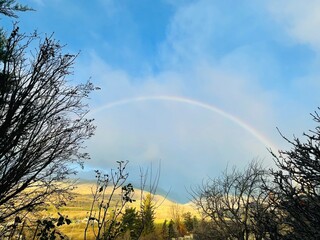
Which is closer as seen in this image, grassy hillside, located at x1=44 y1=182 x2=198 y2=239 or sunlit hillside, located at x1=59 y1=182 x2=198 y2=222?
sunlit hillside, located at x1=59 y1=182 x2=198 y2=222

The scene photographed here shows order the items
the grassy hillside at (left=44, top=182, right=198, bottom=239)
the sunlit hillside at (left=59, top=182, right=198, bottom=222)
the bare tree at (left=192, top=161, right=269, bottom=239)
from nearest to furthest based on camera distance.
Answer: the sunlit hillside at (left=59, top=182, right=198, bottom=222), the grassy hillside at (left=44, top=182, right=198, bottom=239), the bare tree at (left=192, top=161, right=269, bottom=239)

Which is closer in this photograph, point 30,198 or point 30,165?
point 30,165

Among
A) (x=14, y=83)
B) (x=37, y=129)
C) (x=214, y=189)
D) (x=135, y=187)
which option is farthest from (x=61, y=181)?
(x=214, y=189)

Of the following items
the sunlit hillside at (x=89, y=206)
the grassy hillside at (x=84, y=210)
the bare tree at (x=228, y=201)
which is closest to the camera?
the sunlit hillside at (x=89, y=206)

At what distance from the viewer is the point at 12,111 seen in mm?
3850

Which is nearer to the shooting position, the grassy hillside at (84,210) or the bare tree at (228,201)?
the grassy hillside at (84,210)

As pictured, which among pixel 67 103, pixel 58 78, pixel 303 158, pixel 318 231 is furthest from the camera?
pixel 67 103

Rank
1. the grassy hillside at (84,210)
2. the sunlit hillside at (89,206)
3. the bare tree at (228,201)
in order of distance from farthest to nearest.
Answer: the bare tree at (228,201), the grassy hillside at (84,210), the sunlit hillside at (89,206)

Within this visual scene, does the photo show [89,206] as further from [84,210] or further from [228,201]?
[228,201]

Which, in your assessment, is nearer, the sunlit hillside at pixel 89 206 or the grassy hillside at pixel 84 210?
the sunlit hillside at pixel 89 206

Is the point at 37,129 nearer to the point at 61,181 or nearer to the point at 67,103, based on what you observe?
the point at 67,103

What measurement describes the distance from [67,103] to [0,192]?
1.92 metres

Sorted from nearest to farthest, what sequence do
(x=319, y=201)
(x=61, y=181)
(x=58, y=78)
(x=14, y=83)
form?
1. (x=319, y=201)
2. (x=14, y=83)
3. (x=58, y=78)
4. (x=61, y=181)

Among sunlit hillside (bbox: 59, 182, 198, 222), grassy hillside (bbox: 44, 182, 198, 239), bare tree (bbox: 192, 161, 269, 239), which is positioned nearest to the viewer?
sunlit hillside (bbox: 59, 182, 198, 222)
